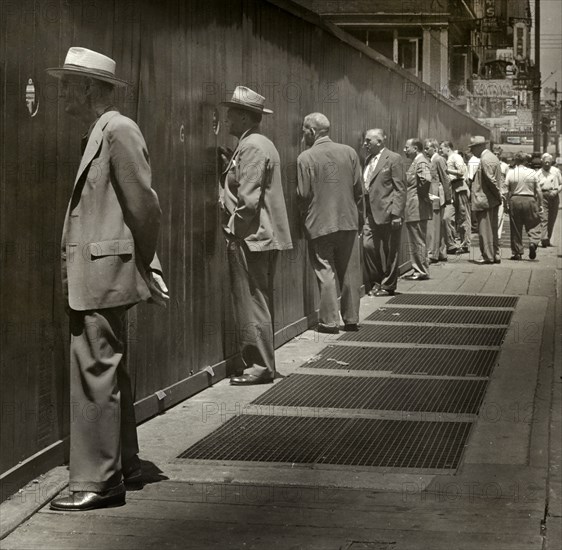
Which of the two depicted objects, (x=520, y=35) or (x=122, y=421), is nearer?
(x=122, y=421)

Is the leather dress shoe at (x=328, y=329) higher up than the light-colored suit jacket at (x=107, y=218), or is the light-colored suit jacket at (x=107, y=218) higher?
the light-colored suit jacket at (x=107, y=218)

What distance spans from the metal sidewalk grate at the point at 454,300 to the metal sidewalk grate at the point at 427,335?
215 cm

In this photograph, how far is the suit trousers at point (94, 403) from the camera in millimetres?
5816

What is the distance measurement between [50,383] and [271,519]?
152 cm

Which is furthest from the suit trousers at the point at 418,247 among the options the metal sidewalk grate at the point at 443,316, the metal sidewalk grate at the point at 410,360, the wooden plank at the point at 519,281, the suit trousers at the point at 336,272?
the metal sidewalk grate at the point at 410,360

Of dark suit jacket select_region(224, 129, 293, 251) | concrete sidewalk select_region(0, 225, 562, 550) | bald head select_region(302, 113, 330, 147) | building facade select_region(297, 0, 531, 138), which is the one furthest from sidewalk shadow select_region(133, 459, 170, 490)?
building facade select_region(297, 0, 531, 138)

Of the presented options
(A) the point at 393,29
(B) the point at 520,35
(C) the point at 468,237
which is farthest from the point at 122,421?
(B) the point at 520,35

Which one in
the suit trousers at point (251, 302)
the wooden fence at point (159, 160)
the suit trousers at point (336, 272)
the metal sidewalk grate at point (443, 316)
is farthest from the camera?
the metal sidewalk grate at point (443, 316)

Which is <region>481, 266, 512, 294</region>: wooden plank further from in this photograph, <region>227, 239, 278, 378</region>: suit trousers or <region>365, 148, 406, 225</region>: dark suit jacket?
<region>227, 239, 278, 378</region>: suit trousers

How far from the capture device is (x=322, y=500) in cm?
595

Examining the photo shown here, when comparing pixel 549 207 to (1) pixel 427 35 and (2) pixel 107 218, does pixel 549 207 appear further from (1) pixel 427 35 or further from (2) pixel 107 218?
(2) pixel 107 218

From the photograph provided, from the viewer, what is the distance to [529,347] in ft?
36.0

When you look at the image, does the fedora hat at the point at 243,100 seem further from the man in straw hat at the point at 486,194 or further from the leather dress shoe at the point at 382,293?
the man in straw hat at the point at 486,194

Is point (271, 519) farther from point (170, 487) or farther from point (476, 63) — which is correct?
point (476, 63)
